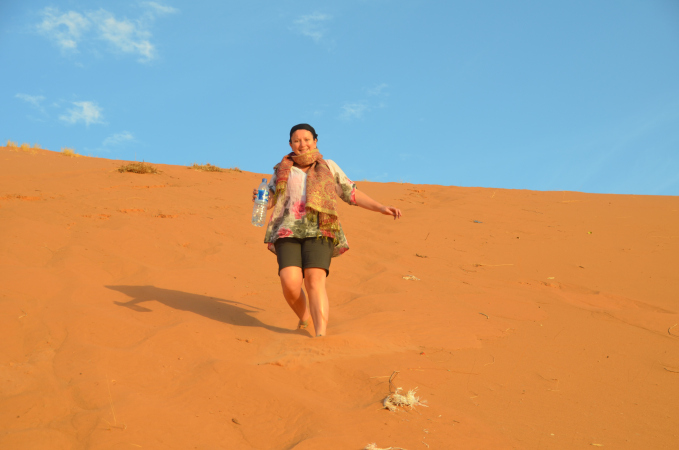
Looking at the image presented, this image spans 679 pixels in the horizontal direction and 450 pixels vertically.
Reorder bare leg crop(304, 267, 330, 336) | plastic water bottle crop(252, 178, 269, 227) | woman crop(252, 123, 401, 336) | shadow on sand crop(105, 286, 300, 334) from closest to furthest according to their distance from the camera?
1. bare leg crop(304, 267, 330, 336)
2. woman crop(252, 123, 401, 336)
3. plastic water bottle crop(252, 178, 269, 227)
4. shadow on sand crop(105, 286, 300, 334)

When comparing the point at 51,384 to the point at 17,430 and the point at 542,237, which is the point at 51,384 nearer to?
the point at 17,430

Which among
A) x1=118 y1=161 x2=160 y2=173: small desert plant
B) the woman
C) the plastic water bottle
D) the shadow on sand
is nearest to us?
the woman

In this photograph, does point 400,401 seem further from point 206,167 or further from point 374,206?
point 206,167

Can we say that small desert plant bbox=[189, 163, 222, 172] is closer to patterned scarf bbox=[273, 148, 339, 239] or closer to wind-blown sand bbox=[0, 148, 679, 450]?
wind-blown sand bbox=[0, 148, 679, 450]

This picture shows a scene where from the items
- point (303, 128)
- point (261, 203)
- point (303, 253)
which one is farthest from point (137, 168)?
point (303, 253)

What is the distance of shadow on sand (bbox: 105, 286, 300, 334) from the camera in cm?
415

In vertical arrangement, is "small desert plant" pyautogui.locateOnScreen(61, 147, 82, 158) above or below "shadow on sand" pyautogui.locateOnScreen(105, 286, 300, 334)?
above

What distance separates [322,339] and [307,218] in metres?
0.97

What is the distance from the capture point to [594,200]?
11.6 meters

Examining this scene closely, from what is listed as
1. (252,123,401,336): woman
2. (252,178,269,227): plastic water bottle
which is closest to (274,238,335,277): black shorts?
(252,123,401,336): woman

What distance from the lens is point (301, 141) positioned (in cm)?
A: 391

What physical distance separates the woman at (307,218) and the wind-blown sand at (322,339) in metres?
0.41

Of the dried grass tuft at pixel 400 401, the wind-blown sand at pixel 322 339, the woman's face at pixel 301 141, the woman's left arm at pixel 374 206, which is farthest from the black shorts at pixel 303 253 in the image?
the dried grass tuft at pixel 400 401

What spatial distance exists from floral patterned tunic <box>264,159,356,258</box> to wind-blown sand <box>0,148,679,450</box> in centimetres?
81
